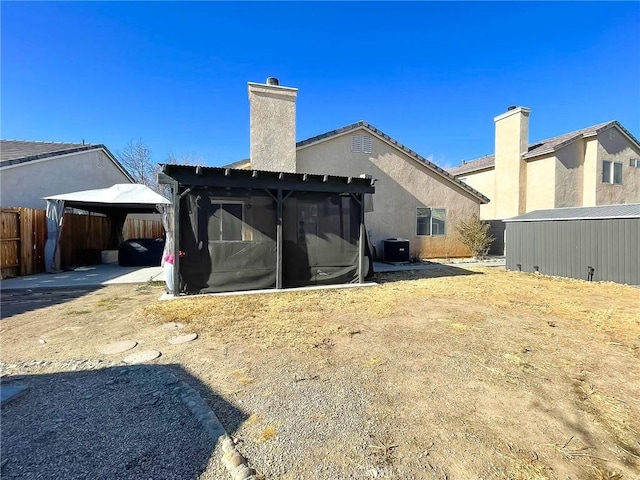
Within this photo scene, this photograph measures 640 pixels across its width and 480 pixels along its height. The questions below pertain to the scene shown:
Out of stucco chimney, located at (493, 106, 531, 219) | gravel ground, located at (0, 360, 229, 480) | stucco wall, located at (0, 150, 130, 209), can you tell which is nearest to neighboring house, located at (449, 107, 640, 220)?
stucco chimney, located at (493, 106, 531, 219)

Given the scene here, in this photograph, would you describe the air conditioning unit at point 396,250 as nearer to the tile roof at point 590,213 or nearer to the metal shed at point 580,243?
the metal shed at point 580,243

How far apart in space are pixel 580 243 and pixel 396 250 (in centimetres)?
606

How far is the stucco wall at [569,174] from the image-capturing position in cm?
1586

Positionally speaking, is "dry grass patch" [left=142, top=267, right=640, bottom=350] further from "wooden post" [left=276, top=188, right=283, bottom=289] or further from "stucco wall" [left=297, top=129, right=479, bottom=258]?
"stucco wall" [left=297, top=129, right=479, bottom=258]

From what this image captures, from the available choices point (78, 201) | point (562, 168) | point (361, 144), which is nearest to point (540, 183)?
point (562, 168)

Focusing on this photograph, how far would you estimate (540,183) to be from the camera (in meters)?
16.2

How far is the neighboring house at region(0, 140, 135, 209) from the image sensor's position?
36.6ft

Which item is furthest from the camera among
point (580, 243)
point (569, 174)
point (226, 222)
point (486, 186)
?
point (486, 186)

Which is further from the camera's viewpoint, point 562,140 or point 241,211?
point 562,140

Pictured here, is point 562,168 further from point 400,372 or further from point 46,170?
point 46,170

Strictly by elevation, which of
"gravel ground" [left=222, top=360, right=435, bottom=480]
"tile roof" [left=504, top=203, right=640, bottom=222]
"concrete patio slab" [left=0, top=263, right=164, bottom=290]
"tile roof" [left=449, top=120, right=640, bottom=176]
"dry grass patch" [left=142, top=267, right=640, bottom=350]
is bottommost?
"gravel ground" [left=222, top=360, right=435, bottom=480]

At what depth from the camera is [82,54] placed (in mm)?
9617

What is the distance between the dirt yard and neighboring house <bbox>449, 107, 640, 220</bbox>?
35.7 ft

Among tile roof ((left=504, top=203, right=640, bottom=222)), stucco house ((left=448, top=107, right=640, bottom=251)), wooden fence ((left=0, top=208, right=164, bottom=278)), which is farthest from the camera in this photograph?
stucco house ((left=448, top=107, right=640, bottom=251))
